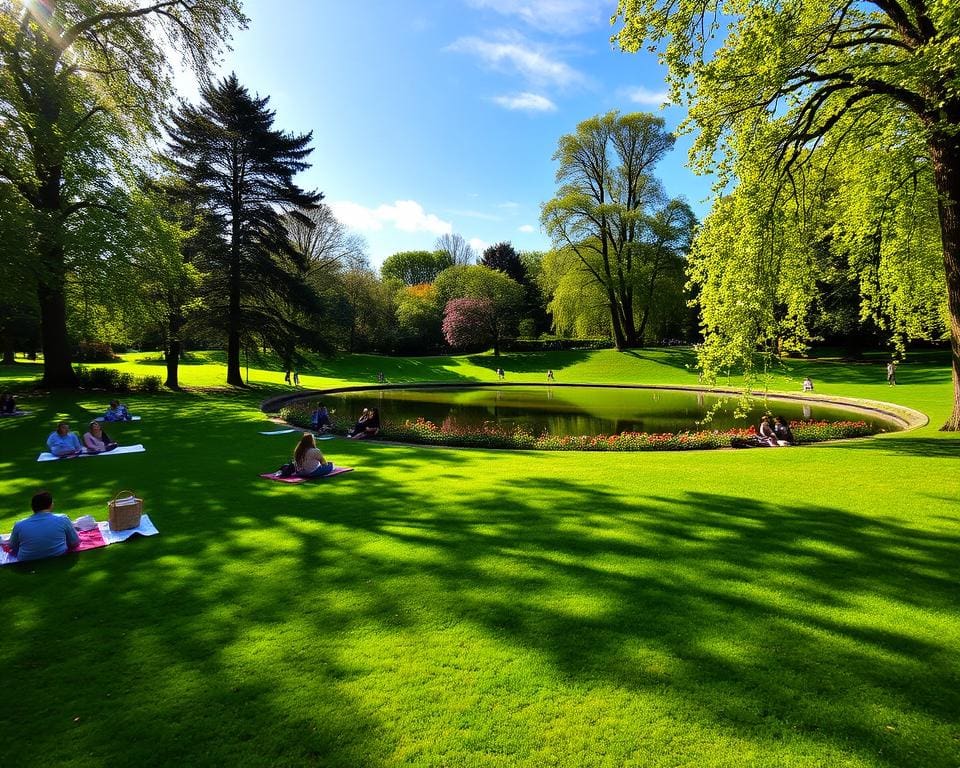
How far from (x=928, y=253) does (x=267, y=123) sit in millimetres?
32144

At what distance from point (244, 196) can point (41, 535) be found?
28462mm

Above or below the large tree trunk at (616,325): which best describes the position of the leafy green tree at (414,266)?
above

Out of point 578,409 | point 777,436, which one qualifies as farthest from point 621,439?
point 578,409

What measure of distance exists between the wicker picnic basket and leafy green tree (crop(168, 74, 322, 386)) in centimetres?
2403

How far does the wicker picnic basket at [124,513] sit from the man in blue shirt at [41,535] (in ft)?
1.92

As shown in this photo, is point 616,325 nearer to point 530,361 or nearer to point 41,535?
point 530,361

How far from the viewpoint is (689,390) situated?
3325 cm

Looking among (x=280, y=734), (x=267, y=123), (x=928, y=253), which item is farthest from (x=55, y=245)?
(x=928, y=253)

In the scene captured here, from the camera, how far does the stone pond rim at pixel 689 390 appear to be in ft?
65.2

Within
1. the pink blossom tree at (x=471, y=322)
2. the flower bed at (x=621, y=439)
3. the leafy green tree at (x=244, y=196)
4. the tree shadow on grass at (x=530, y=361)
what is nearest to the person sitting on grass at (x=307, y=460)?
the flower bed at (x=621, y=439)

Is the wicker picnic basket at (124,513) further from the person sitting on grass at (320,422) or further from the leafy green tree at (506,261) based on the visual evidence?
the leafy green tree at (506,261)

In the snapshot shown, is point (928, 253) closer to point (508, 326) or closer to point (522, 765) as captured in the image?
point (522, 765)

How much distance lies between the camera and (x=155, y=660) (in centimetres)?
414

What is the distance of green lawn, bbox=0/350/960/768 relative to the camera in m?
3.25
